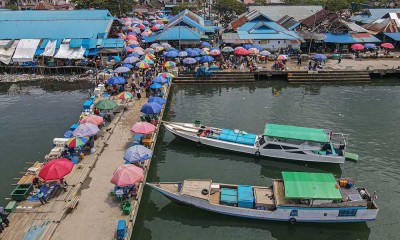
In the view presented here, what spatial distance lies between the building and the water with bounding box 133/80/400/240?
57.7 feet

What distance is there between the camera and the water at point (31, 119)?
28.7m

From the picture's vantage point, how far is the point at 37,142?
31906mm

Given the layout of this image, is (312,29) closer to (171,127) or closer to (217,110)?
(217,110)

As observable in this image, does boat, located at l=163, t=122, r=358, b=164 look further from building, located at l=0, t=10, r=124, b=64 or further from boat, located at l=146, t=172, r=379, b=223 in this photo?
building, located at l=0, t=10, r=124, b=64

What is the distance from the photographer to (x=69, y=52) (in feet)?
168

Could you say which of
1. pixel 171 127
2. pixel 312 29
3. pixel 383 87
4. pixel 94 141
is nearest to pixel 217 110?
pixel 171 127

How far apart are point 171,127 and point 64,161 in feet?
38.6

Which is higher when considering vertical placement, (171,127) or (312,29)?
(312,29)

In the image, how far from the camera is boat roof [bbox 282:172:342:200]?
2106 centimetres

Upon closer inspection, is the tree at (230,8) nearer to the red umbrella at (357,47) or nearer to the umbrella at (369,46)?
the red umbrella at (357,47)

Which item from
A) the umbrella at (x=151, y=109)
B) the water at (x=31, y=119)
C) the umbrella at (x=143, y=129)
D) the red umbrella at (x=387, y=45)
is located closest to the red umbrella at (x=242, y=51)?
the water at (x=31, y=119)

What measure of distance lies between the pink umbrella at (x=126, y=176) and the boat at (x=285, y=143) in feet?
33.0

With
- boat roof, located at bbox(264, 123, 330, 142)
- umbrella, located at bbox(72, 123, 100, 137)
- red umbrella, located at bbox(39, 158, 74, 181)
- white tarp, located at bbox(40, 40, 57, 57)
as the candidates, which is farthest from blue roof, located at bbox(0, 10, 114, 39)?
red umbrella, located at bbox(39, 158, 74, 181)

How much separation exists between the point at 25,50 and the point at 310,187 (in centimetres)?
4740
